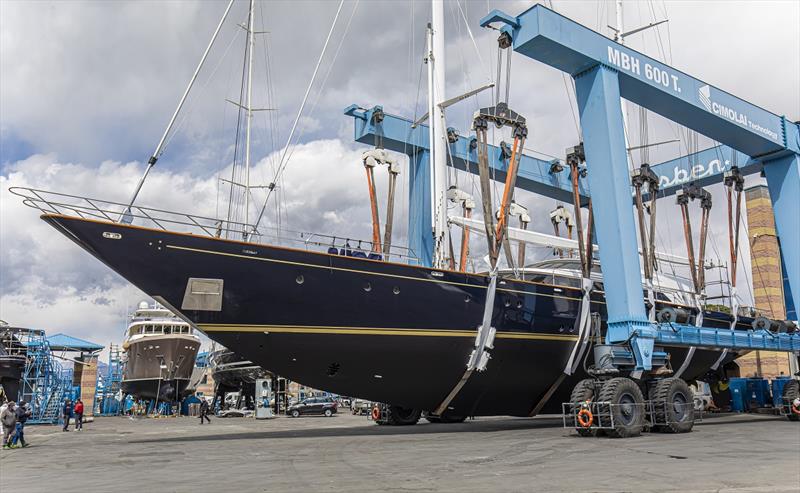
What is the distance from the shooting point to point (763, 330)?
61.8ft

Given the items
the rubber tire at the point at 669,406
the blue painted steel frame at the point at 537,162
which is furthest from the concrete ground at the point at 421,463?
the blue painted steel frame at the point at 537,162

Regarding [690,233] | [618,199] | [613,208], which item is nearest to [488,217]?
[613,208]

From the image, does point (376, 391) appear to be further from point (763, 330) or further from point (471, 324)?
point (763, 330)

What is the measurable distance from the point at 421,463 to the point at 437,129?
11.4 meters

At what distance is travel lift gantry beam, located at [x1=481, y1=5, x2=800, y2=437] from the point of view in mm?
13742

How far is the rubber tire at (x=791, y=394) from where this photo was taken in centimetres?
1867

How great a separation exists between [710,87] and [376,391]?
1285 cm

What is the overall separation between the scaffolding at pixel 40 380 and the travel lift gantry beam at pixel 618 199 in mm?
22586

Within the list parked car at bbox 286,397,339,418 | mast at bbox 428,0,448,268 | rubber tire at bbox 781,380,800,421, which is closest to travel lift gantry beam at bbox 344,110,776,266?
mast at bbox 428,0,448,268

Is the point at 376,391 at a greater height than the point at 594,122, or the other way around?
the point at 594,122

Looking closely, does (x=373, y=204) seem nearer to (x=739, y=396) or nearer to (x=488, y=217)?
(x=488, y=217)

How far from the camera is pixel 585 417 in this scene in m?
13.3

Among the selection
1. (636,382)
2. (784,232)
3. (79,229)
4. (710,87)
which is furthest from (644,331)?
(79,229)

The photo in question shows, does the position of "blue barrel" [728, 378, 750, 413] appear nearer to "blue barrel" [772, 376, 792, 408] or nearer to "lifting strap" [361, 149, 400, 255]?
"blue barrel" [772, 376, 792, 408]
